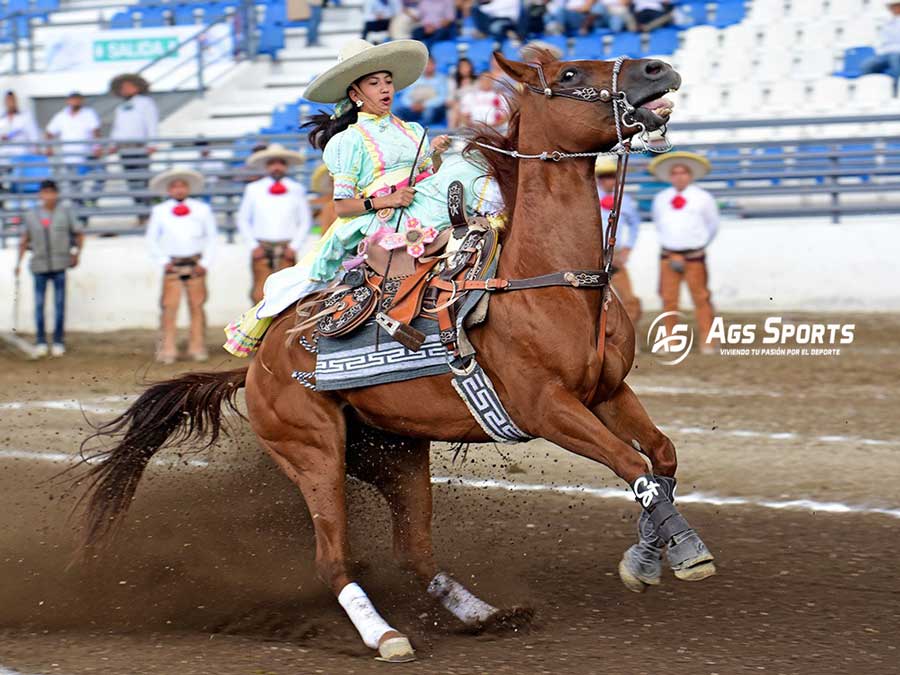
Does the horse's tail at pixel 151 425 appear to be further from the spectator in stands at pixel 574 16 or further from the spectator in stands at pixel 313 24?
the spectator in stands at pixel 313 24

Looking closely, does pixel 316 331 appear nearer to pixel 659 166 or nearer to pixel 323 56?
pixel 659 166

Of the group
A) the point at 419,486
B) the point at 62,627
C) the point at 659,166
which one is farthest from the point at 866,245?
the point at 62,627

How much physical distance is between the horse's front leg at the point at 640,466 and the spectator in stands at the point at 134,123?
1194 cm

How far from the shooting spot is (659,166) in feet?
39.9

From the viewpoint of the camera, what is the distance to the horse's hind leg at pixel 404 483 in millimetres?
5352

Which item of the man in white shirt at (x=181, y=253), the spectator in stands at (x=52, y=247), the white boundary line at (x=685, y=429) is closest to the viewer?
the white boundary line at (x=685, y=429)

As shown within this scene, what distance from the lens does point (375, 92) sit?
17.1ft

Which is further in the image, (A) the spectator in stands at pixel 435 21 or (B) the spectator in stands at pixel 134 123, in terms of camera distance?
(A) the spectator in stands at pixel 435 21

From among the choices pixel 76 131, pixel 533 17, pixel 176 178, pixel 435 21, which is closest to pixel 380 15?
pixel 435 21

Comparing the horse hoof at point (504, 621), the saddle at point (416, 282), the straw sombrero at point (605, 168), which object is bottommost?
the horse hoof at point (504, 621)

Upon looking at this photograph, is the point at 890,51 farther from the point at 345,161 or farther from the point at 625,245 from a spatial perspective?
the point at 345,161

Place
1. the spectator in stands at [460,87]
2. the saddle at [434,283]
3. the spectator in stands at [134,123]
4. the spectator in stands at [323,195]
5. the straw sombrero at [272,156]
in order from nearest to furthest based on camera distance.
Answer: the saddle at [434,283], the spectator in stands at [323,195], the straw sombrero at [272,156], the spectator in stands at [460,87], the spectator in stands at [134,123]

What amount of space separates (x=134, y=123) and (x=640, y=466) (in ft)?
43.8

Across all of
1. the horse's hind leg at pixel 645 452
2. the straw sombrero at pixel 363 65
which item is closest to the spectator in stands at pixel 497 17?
the straw sombrero at pixel 363 65
